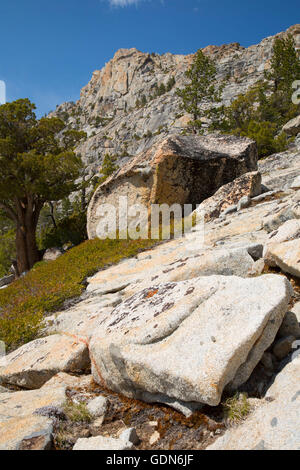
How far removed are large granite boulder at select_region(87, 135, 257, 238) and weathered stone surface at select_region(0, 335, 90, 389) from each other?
12569 millimetres

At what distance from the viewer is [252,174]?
51.2ft

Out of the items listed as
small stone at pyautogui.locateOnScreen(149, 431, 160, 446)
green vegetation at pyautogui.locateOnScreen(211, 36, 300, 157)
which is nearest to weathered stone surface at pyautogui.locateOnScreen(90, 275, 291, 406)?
small stone at pyautogui.locateOnScreen(149, 431, 160, 446)

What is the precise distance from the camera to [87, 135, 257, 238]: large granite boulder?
1775cm

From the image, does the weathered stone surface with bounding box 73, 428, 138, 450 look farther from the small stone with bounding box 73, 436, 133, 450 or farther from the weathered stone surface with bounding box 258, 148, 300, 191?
the weathered stone surface with bounding box 258, 148, 300, 191

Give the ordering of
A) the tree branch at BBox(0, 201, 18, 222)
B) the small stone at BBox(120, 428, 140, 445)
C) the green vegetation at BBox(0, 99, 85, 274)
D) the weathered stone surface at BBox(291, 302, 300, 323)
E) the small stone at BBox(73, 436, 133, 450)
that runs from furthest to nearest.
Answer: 1. the tree branch at BBox(0, 201, 18, 222)
2. the green vegetation at BBox(0, 99, 85, 274)
3. the weathered stone surface at BBox(291, 302, 300, 323)
4. the small stone at BBox(120, 428, 140, 445)
5. the small stone at BBox(73, 436, 133, 450)

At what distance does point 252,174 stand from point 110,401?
14.0 metres

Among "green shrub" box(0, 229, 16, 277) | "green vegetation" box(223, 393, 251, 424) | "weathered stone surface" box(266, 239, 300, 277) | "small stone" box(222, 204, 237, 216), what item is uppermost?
"small stone" box(222, 204, 237, 216)

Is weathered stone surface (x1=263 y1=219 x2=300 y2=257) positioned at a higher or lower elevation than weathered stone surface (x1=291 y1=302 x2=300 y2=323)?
higher

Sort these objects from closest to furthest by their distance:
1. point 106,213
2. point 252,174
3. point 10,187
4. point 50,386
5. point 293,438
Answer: point 293,438 → point 50,386 → point 252,174 → point 106,213 → point 10,187

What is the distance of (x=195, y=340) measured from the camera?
3721 mm

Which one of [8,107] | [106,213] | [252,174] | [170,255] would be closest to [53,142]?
[8,107]

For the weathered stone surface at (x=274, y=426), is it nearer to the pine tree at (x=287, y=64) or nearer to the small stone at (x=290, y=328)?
the small stone at (x=290, y=328)

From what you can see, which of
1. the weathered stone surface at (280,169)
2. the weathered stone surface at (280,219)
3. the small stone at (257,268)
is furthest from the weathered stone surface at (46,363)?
the weathered stone surface at (280,169)
